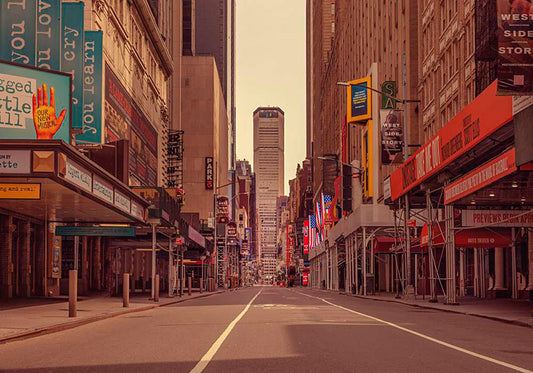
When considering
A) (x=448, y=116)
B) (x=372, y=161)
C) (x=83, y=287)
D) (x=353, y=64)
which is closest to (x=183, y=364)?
(x=83, y=287)

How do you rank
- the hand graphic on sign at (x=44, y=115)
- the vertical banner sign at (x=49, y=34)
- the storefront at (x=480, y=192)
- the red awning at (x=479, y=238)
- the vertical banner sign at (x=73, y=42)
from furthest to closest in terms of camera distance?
the vertical banner sign at (x=73, y=42)
the vertical banner sign at (x=49, y=34)
the red awning at (x=479, y=238)
the hand graphic on sign at (x=44, y=115)
the storefront at (x=480, y=192)

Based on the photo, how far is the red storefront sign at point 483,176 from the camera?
2234 cm

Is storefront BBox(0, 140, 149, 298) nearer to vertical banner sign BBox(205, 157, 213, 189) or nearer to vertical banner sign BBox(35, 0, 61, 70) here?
vertical banner sign BBox(35, 0, 61, 70)

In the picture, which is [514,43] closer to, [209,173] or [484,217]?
[484,217]

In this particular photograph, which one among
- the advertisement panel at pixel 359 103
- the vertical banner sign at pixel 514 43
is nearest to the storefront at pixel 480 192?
the vertical banner sign at pixel 514 43

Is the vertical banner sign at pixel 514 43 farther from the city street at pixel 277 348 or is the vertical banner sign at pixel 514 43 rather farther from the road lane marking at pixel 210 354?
the road lane marking at pixel 210 354

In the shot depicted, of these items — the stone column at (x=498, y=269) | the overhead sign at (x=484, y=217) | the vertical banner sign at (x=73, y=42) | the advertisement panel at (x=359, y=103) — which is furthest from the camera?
the advertisement panel at (x=359, y=103)

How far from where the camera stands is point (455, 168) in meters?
30.8

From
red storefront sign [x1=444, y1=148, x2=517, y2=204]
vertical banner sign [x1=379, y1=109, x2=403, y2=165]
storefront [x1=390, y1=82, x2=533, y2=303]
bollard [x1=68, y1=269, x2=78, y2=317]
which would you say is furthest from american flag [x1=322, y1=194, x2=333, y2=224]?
bollard [x1=68, y1=269, x2=78, y2=317]

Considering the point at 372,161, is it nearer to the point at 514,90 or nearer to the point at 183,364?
the point at 514,90

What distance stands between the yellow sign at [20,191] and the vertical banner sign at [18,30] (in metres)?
12.3

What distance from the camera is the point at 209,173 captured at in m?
140

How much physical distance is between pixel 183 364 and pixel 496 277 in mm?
34480

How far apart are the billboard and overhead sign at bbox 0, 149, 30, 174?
29.5 feet
